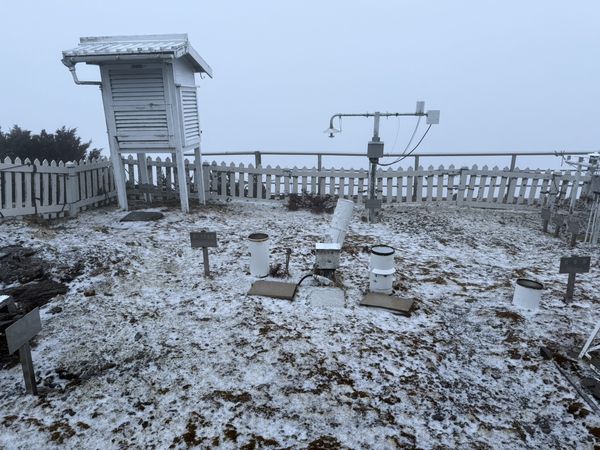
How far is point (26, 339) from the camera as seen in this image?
3.05 m

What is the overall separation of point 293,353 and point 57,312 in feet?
9.33

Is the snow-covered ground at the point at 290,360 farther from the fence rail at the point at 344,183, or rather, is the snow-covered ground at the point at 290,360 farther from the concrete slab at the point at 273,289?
the fence rail at the point at 344,183

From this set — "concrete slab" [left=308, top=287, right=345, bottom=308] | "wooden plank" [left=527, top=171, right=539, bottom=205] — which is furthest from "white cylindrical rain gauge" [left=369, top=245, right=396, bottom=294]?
"wooden plank" [left=527, top=171, right=539, bottom=205]

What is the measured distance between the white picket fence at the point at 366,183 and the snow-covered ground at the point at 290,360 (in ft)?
12.0

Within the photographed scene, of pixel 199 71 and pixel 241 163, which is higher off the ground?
pixel 199 71

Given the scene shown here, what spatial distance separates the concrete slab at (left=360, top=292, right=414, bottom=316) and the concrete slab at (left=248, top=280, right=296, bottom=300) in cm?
92

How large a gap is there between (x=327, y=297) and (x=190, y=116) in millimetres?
5958

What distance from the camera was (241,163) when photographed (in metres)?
9.91

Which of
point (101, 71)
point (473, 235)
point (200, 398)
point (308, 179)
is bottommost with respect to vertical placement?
point (200, 398)

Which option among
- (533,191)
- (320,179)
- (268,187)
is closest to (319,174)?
(320,179)

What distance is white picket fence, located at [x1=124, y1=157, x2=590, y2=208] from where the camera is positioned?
9.60 metres

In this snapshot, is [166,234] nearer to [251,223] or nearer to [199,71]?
[251,223]

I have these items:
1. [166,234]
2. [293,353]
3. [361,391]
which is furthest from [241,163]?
[361,391]

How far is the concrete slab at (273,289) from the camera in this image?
4.86 metres
